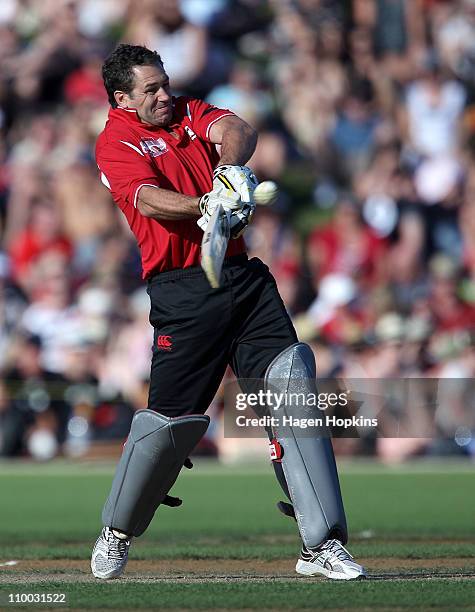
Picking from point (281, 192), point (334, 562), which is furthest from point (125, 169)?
point (281, 192)

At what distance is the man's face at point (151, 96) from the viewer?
19.1 ft

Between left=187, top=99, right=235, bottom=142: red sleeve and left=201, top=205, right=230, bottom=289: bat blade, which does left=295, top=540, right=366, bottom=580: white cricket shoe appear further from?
left=187, top=99, right=235, bottom=142: red sleeve

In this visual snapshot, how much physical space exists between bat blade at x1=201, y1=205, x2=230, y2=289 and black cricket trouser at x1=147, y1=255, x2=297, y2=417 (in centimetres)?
38

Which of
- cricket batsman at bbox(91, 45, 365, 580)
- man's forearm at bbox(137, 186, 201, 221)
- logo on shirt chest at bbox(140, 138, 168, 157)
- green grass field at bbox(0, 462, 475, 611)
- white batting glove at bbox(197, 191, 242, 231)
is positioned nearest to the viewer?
green grass field at bbox(0, 462, 475, 611)

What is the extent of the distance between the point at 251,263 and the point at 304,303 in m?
8.62

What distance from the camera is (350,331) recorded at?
13.9 m

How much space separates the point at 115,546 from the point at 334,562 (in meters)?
1.02

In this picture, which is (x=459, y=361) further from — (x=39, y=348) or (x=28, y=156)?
(x=28, y=156)

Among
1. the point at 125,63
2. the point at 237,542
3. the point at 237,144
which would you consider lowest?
the point at 237,542

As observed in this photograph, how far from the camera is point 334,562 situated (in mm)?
5574

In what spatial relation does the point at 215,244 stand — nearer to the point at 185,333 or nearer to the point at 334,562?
the point at 185,333

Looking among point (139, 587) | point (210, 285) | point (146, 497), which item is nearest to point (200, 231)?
point (210, 285)

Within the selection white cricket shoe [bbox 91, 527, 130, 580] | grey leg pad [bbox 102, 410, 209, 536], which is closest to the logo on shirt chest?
grey leg pad [bbox 102, 410, 209, 536]

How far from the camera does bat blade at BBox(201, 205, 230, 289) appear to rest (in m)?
5.22
